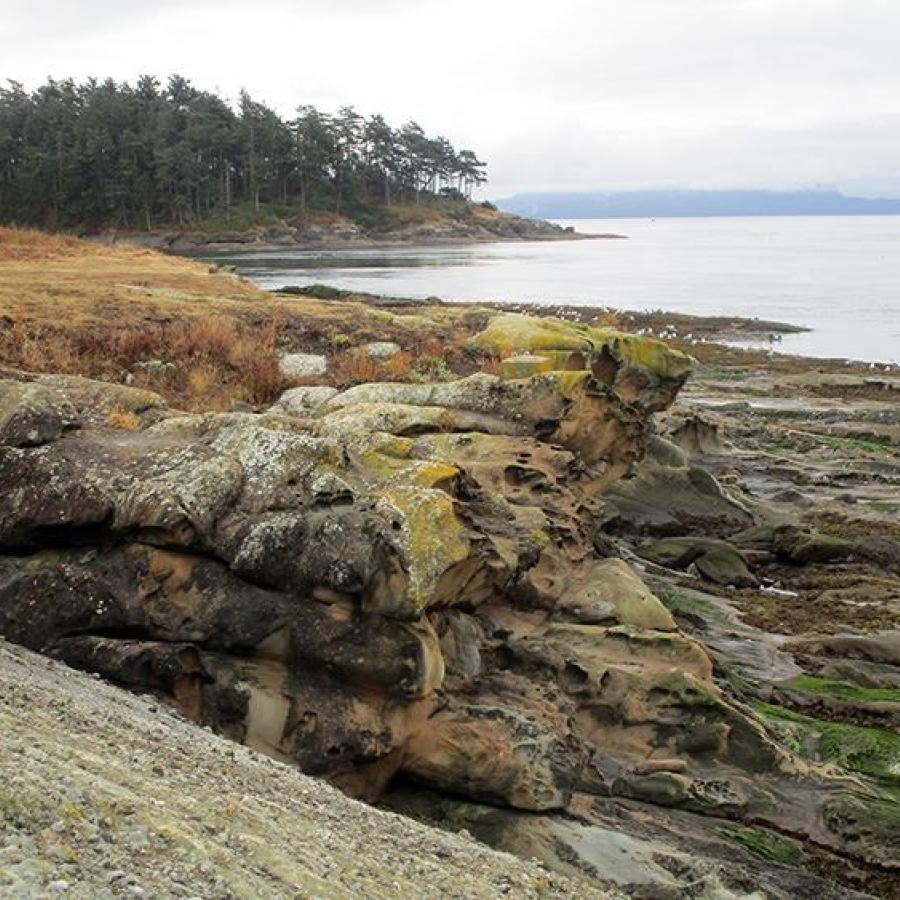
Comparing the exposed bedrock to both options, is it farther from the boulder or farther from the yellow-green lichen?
the boulder

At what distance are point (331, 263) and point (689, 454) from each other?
3171 inches

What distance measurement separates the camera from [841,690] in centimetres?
1867

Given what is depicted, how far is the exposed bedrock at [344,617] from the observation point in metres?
11.7

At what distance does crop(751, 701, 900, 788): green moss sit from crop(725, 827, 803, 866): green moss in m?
3.08

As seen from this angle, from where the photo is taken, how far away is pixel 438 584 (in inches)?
517

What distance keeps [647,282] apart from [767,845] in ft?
366

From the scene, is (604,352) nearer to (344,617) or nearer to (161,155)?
(344,617)

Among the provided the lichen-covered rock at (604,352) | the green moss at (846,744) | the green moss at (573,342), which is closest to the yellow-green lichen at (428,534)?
the green moss at (846,744)

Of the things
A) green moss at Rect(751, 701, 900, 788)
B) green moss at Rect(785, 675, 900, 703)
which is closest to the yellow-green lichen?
green moss at Rect(751, 701, 900, 788)

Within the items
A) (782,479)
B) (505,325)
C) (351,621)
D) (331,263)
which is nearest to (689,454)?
(782,479)

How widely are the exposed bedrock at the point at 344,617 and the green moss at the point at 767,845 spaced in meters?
0.45

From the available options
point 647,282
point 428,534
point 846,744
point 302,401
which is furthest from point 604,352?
point 647,282

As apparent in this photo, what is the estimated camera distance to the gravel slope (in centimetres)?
603

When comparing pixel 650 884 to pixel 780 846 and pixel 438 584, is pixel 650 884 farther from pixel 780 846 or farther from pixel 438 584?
pixel 438 584
